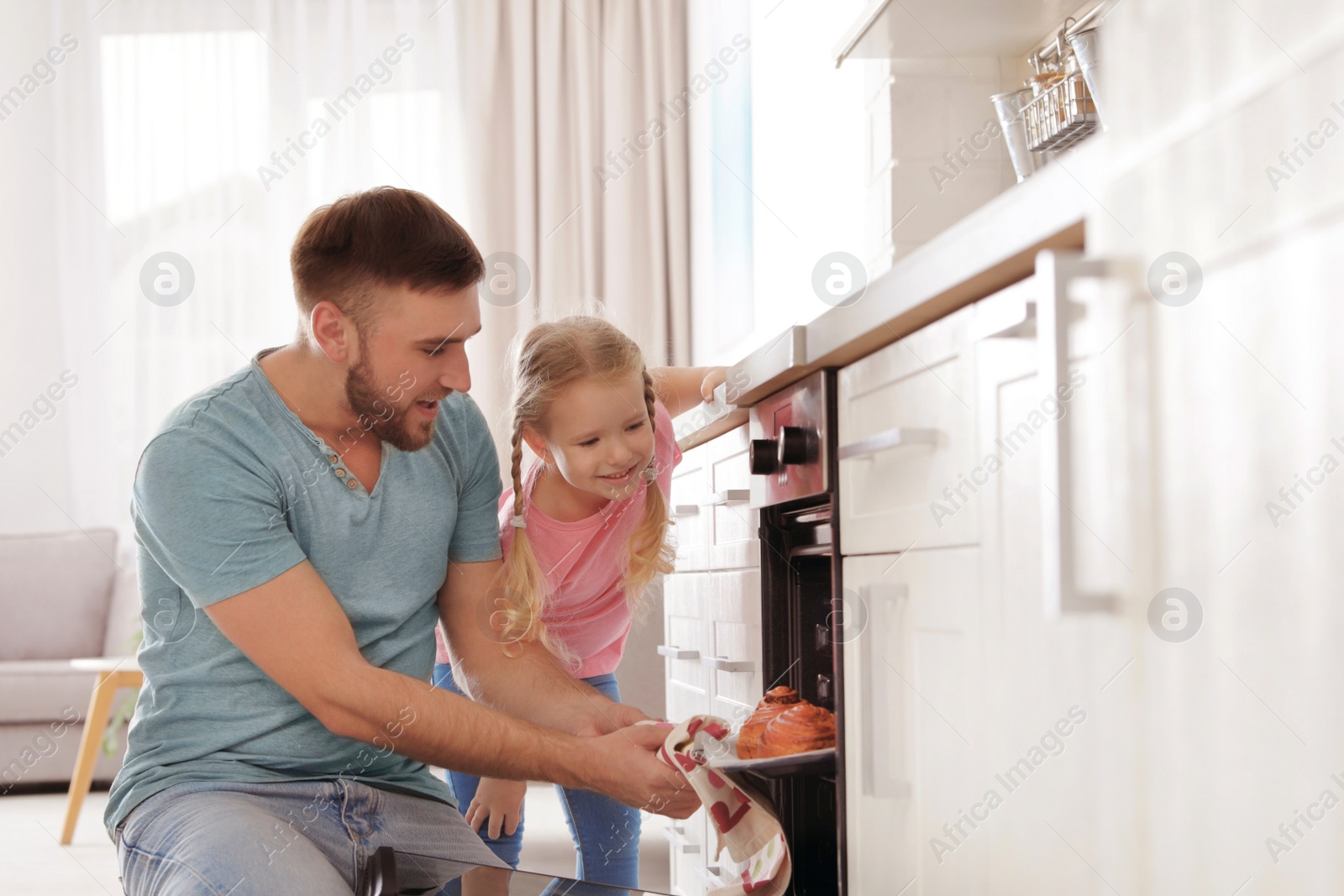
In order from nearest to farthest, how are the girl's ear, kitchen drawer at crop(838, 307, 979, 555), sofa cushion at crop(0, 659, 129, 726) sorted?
kitchen drawer at crop(838, 307, 979, 555), the girl's ear, sofa cushion at crop(0, 659, 129, 726)

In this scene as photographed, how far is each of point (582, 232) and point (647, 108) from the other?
1.74 ft

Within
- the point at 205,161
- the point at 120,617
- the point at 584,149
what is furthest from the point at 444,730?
the point at 205,161

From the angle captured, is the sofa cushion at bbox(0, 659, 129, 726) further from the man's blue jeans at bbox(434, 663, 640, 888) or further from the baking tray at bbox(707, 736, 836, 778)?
the baking tray at bbox(707, 736, 836, 778)

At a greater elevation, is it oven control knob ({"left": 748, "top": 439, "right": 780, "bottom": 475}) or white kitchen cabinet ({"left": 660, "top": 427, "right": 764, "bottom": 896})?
oven control knob ({"left": 748, "top": 439, "right": 780, "bottom": 475})

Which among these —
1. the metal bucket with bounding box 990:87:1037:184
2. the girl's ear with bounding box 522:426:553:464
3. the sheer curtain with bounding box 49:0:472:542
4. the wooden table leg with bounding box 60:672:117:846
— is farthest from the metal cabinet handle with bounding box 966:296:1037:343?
the sheer curtain with bounding box 49:0:472:542

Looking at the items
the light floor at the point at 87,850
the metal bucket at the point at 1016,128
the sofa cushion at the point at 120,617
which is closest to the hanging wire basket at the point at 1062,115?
the metal bucket at the point at 1016,128

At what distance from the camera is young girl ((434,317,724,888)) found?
1.40 m

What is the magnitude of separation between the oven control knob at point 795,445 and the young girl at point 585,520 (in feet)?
0.82

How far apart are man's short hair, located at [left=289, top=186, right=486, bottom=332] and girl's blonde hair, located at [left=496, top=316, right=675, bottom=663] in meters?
0.24

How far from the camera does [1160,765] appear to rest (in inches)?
25.0

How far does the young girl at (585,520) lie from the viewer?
1397 mm

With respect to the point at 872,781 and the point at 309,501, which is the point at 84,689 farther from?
the point at 872,781

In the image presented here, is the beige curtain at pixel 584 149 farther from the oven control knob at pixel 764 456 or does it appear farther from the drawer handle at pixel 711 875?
the oven control knob at pixel 764 456

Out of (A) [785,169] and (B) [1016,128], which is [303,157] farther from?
(B) [1016,128]
